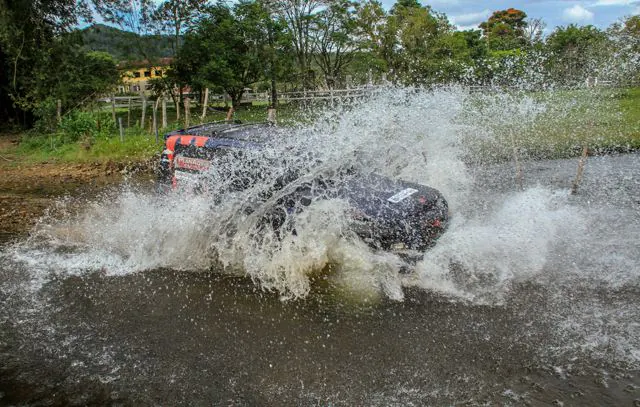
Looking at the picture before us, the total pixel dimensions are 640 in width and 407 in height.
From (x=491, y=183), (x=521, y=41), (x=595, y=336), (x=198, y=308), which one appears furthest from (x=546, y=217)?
(x=521, y=41)

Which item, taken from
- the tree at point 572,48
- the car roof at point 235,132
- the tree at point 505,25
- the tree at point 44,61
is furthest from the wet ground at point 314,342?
the tree at point 505,25

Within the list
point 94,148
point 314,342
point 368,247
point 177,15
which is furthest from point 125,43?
point 314,342

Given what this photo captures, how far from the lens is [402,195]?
581 centimetres

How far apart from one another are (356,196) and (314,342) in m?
1.89

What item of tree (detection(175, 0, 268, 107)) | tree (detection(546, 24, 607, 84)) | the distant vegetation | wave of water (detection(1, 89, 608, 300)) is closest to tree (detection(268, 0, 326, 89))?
the distant vegetation

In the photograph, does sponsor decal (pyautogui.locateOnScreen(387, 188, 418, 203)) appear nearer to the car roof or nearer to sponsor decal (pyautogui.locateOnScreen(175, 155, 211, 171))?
the car roof

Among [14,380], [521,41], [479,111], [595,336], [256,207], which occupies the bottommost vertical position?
[14,380]

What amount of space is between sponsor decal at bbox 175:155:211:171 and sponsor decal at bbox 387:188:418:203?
9.52ft

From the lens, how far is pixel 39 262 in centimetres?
683

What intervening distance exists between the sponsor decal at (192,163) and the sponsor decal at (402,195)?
2.90m

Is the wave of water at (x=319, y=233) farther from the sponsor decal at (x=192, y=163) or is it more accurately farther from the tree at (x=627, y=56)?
the tree at (x=627, y=56)

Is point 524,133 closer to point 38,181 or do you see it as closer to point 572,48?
point 38,181

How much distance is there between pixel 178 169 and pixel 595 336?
5.95 m

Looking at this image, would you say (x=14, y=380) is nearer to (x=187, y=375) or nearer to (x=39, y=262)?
(x=187, y=375)
